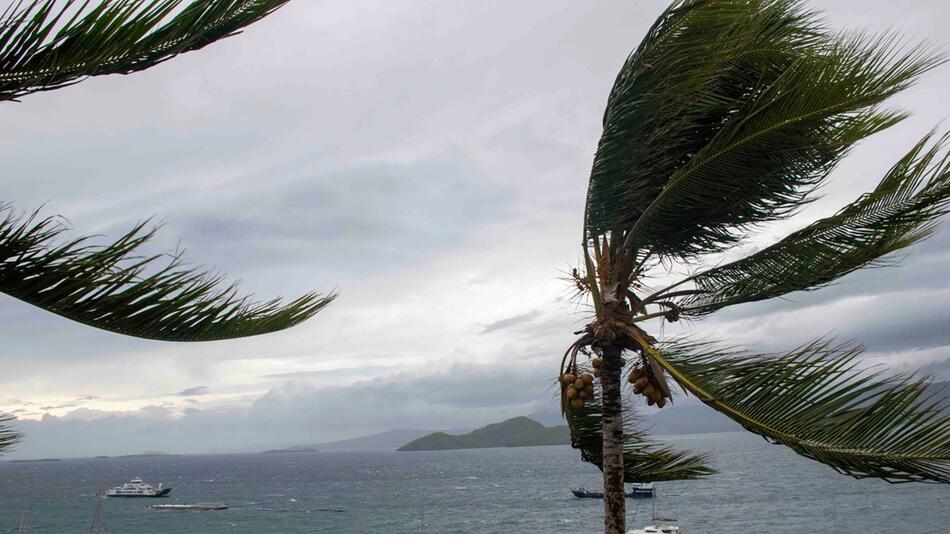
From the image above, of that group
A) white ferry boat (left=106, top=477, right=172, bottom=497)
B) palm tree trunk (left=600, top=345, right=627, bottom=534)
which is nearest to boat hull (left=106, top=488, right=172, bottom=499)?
white ferry boat (left=106, top=477, right=172, bottom=497)

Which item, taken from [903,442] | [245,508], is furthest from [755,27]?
[245,508]

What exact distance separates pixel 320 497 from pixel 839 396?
123 m

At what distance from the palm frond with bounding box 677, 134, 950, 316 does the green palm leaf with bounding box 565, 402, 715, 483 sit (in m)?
1.59

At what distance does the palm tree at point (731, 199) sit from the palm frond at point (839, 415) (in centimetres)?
1

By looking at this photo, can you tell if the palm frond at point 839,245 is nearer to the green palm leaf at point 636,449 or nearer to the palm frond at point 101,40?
the green palm leaf at point 636,449

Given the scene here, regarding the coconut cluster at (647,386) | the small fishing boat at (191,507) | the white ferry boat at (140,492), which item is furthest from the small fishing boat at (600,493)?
the coconut cluster at (647,386)

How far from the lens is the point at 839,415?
4.87 meters

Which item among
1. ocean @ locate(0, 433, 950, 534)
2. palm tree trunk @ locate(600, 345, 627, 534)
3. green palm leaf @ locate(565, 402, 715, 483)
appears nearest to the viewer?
palm tree trunk @ locate(600, 345, 627, 534)

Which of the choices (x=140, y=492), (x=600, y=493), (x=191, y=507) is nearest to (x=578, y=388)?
(x=600, y=493)

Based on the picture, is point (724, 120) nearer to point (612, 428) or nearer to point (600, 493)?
point (612, 428)

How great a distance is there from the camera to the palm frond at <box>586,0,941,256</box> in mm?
6125

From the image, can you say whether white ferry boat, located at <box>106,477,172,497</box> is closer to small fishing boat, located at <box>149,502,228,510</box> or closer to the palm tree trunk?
small fishing boat, located at <box>149,502,228,510</box>

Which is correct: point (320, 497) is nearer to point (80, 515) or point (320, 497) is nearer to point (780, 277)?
point (80, 515)

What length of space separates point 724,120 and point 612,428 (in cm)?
323
